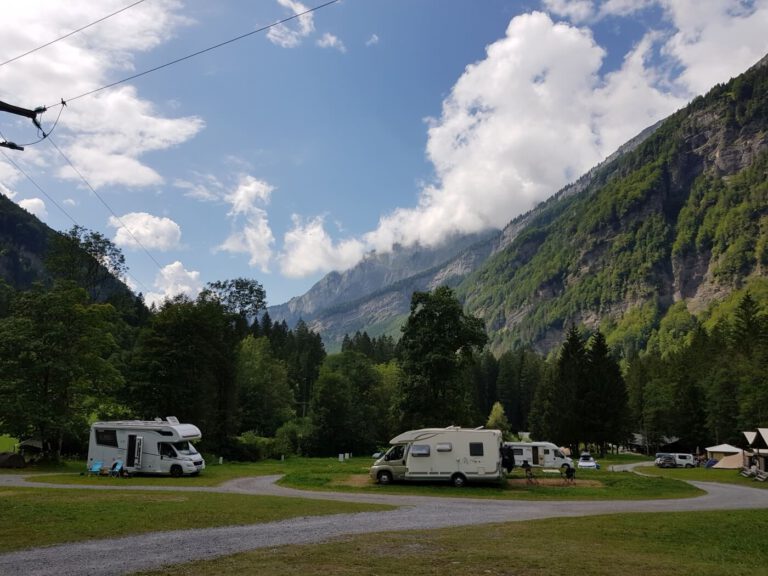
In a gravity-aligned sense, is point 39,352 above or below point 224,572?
above

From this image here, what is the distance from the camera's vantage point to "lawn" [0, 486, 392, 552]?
14617mm

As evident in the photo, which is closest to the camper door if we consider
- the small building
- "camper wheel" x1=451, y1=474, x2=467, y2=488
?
"camper wheel" x1=451, y1=474, x2=467, y2=488

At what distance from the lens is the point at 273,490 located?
29344 mm

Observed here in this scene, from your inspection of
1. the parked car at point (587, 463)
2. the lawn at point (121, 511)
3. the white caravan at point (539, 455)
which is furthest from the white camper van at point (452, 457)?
the parked car at point (587, 463)

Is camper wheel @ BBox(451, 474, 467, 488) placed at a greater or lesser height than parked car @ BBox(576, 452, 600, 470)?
greater

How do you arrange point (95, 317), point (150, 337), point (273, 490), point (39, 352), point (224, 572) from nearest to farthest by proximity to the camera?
point (224, 572)
point (273, 490)
point (39, 352)
point (95, 317)
point (150, 337)

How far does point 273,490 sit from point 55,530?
15372mm

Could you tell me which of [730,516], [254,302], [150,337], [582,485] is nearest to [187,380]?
[150,337]

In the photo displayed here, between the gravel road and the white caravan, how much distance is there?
17283mm

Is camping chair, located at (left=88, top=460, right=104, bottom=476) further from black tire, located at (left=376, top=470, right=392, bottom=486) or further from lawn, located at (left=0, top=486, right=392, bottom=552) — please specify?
black tire, located at (left=376, top=470, right=392, bottom=486)

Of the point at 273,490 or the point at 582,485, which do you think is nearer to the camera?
the point at 273,490

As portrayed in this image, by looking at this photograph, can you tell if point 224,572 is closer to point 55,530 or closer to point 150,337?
point 55,530

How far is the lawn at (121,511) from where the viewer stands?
48.0ft

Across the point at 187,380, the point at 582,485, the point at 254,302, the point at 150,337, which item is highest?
the point at 254,302
